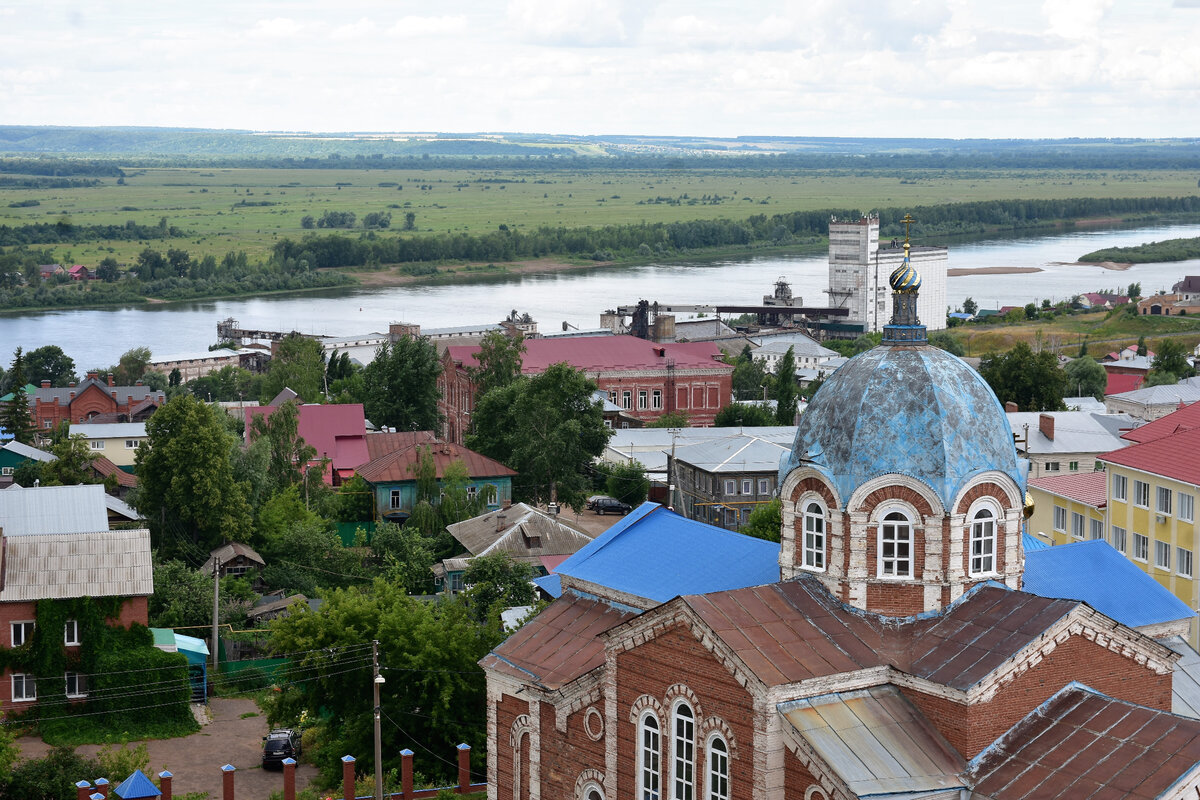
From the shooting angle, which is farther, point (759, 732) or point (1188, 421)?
point (1188, 421)

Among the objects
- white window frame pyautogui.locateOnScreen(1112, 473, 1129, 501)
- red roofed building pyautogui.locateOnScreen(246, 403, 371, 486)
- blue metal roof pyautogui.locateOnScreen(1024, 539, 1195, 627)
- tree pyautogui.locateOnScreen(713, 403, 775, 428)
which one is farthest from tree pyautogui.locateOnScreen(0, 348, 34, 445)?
blue metal roof pyautogui.locateOnScreen(1024, 539, 1195, 627)

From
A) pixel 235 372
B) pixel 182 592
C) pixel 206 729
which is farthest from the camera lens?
pixel 235 372

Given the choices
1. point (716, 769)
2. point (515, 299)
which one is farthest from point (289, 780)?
point (515, 299)

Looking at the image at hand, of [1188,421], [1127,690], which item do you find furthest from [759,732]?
[1188,421]

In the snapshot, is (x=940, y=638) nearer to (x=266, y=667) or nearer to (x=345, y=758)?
(x=345, y=758)

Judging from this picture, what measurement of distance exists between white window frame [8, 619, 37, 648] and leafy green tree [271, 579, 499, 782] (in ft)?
16.5

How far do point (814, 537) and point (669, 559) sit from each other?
3.82m

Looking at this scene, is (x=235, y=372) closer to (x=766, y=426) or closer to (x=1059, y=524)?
(x=766, y=426)

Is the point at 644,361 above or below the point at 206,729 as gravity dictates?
above

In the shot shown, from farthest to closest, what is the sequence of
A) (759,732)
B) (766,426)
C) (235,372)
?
(235,372) < (766,426) < (759,732)

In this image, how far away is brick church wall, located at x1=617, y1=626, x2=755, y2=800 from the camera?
17.6m

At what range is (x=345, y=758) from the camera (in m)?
23.8

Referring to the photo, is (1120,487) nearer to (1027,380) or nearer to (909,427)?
(909,427)

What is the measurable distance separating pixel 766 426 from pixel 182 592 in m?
27.0
